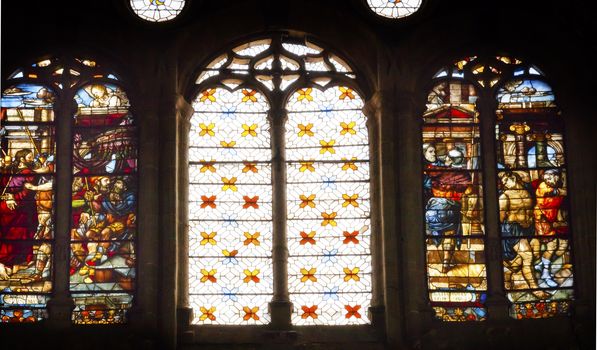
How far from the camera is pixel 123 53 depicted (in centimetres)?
2402

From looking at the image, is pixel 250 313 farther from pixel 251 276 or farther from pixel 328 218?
pixel 328 218

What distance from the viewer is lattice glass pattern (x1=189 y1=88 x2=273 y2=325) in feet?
75.9

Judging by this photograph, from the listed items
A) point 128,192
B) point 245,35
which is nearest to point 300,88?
point 245,35

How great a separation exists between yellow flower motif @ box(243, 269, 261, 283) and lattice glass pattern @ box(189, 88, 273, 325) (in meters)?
0.01

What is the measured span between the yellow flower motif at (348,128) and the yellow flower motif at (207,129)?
175 centimetres

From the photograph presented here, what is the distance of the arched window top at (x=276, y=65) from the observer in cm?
2436

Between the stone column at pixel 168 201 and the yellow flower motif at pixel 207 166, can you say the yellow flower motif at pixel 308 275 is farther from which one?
the yellow flower motif at pixel 207 166

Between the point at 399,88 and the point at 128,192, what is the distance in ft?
12.7

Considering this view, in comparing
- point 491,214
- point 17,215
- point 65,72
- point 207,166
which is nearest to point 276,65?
point 207,166

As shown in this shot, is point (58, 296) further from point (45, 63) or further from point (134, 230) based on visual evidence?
point (45, 63)

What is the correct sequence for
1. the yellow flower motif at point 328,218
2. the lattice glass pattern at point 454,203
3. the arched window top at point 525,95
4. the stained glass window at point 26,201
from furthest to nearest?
1. the arched window top at point 525,95
2. the yellow flower motif at point 328,218
3. the lattice glass pattern at point 454,203
4. the stained glass window at point 26,201

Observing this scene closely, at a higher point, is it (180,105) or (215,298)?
(180,105)

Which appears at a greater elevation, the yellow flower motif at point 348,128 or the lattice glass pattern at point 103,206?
the yellow flower motif at point 348,128

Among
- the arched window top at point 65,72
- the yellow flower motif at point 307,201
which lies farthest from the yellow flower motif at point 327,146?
the arched window top at point 65,72
